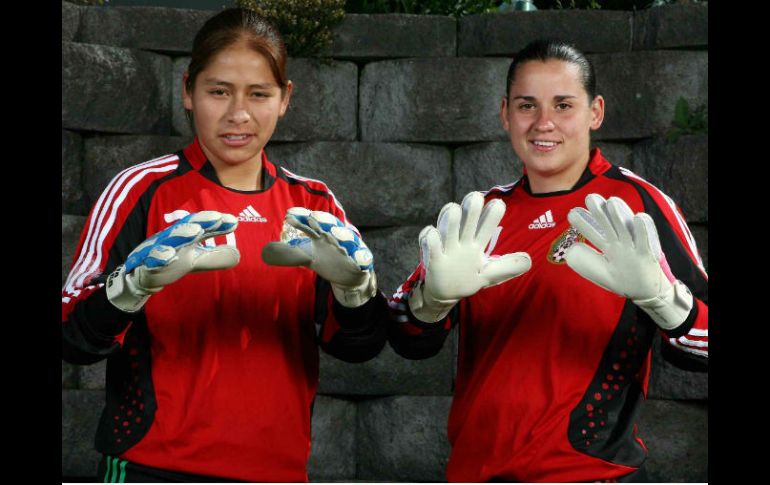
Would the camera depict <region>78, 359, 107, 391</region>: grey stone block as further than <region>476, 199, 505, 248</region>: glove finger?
Yes

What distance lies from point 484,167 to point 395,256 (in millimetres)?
504

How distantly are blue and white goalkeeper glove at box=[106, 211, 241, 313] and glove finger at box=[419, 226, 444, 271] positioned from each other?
426 millimetres

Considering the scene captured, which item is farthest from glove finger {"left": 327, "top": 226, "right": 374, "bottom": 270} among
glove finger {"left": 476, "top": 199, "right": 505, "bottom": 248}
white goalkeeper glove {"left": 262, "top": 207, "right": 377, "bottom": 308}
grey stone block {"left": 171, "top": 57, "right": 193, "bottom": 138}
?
grey stone block {"left": 171, "top": 57, "right": 193, "bottom": 138}

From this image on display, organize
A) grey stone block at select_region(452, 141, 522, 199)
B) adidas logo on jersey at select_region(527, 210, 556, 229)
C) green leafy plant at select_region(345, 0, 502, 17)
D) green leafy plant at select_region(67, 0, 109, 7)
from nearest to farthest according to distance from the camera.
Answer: adidas logo on jersey at select_region(527, 210, 556, 229)
grey stone block at select_region(452, 141, 522, 199)
green leafy plant at select_region(67, 0, 109, 7)
green leafy plant at select_region(345, 0, 502, 17)

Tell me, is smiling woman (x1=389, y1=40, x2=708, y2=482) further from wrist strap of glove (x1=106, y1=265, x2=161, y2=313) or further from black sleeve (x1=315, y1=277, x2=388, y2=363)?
wrist strap of glove (x1=106, y1=265, x2=161, y2=313)

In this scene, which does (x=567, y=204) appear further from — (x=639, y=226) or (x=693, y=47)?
(x=693, y=47)

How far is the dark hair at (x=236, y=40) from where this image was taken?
9.78ft

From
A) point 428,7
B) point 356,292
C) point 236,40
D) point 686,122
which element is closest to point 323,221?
point 356,292

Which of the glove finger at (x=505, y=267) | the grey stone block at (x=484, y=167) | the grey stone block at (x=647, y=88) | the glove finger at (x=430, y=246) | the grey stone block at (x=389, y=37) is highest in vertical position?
the grey stone block at (x=389, y=37)

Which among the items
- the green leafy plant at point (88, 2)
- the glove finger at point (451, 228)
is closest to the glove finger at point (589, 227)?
the glove finger at point (451, 228)

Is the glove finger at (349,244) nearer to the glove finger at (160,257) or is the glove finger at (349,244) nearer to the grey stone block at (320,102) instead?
the glove finger at (160,257)

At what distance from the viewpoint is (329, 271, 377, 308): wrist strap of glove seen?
280cm

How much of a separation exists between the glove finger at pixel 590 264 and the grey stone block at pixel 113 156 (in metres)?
2.40

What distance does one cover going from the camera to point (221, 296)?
294 centimetres
